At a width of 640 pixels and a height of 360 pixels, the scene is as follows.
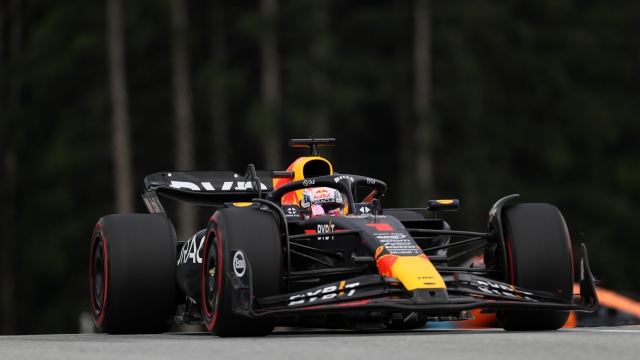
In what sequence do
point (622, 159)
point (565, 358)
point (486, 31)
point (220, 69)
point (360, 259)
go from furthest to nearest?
point (622, 159) < point (486, 31) < point (220, 69) < point (360, 259) < point (565, 358)

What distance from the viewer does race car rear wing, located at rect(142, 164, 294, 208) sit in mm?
12789

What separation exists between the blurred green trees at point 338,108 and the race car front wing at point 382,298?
2041 centimetres

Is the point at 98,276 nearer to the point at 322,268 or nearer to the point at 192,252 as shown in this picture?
the point at 192,252

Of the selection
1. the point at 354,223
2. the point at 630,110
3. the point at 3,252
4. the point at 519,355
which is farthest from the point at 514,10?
the point at 519,355

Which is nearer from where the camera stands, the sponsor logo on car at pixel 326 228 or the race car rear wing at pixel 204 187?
the sponsor logo on car at pixel 326 228

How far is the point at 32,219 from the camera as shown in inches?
1401

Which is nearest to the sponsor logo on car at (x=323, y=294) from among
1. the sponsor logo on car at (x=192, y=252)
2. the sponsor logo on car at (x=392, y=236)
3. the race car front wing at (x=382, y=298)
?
the race car front wing at (x=382, y=298)

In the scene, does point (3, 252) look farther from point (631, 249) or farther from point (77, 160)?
point (631, 249)

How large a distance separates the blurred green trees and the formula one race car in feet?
60.1

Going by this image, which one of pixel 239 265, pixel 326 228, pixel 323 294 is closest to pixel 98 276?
pixel 326 228

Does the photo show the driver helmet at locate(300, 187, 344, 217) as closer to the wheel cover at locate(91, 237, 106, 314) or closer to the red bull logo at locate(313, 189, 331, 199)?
the red bull logo at locate(313, 189, 331, 199)

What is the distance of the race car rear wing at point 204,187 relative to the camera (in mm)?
12789

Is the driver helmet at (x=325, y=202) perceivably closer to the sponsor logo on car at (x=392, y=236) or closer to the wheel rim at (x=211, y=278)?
the wheel rim at (x=211, y=278)

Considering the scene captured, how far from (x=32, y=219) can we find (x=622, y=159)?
1655cm
